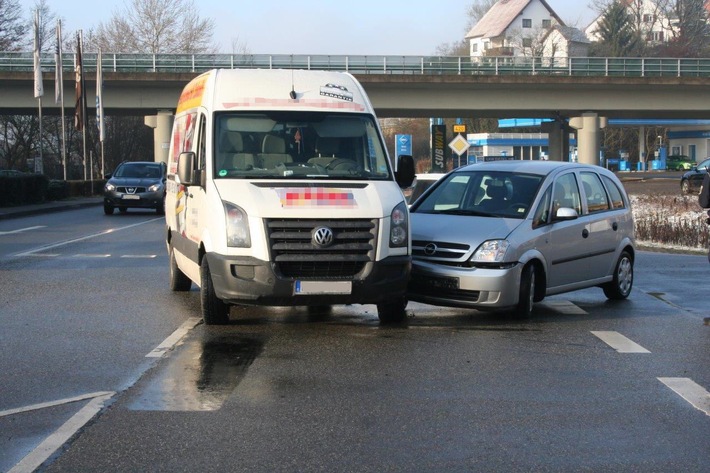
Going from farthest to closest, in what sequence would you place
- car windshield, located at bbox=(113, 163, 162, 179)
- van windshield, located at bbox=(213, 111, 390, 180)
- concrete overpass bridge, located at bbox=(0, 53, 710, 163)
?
concrete overpass bridge, located at bbox=(0, 53, 710, 163)
car windshield, located at bbox=(113, 163, 162, 179)
van windshield, located at bbox=(213, 111, 390, 180)

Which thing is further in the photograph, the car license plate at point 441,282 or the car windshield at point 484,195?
the car windshield at point 484,195

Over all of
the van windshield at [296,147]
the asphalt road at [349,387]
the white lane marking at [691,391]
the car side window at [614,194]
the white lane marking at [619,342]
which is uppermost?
the van windshield at [296,147]

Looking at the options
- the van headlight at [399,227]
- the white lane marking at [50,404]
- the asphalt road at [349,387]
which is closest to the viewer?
the asphalt road at [349,387]

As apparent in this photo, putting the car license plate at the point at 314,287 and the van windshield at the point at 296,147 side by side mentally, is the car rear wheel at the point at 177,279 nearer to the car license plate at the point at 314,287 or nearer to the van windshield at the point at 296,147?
the van windshield at the point at 296,147

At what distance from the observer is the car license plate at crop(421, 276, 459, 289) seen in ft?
35.7

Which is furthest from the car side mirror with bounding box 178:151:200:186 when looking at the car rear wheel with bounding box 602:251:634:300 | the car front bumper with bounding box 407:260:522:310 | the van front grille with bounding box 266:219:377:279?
the car rear wheel with bounding box 602:251:634:300

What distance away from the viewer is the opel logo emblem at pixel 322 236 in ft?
32.2

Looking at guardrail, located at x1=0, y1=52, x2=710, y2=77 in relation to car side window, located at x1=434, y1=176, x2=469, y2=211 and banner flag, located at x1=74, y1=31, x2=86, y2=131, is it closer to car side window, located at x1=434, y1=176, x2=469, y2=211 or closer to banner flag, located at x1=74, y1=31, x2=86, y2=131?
banner flag, located at x1=74, y1=31, x2=86, y2=131

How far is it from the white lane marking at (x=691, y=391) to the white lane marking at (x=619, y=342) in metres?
1.35

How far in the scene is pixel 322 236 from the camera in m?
9.84

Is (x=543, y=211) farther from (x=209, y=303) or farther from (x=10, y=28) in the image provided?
(x=10, y=28)

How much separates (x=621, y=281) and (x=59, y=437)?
8439mm

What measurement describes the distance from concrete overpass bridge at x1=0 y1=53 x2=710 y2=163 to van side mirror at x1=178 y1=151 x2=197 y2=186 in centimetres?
4274

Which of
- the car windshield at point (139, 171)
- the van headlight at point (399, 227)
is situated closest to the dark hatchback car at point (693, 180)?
the car windshield at point (139, 171)
